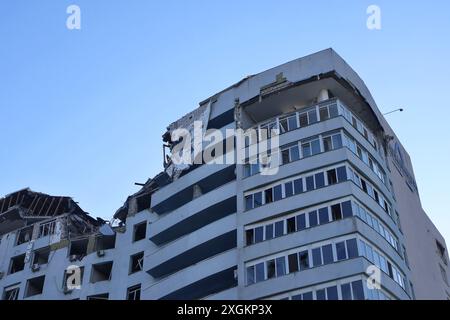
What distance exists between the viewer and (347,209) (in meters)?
35.8

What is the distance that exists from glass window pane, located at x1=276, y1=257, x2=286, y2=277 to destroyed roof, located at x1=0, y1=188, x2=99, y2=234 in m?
26.0

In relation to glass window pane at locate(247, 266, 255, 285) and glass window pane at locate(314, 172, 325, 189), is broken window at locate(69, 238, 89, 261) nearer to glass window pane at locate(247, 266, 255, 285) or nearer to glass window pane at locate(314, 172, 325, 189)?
glass window pane at locate(247, 266, 255, 285)

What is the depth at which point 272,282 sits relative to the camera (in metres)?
34.7

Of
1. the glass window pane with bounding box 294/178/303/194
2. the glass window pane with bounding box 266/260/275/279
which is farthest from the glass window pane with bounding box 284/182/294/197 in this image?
the glass window pane with bounding box 266/260/275/279

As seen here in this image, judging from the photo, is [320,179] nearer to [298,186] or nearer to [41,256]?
[298,186]

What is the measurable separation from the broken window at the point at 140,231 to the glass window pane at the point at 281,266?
1636cm

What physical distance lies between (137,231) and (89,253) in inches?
165

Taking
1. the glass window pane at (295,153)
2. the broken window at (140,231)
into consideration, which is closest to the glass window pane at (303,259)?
the glass window pane at (295,153)

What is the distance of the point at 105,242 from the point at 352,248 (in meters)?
23.9

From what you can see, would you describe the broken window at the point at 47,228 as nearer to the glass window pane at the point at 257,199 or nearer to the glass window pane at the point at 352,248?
the glass window pane at the point at 257,199

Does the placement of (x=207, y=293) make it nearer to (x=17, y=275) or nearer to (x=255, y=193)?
(x=255, y=193)

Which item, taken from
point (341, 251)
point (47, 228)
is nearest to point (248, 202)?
point (341, 251)

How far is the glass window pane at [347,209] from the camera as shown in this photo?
3559cm
